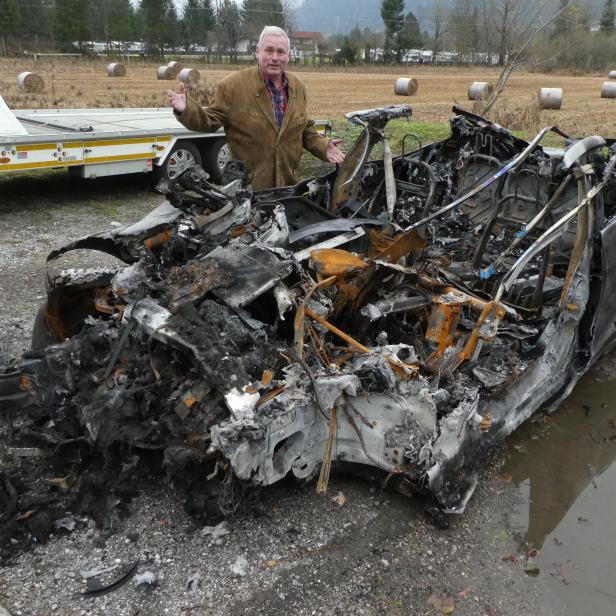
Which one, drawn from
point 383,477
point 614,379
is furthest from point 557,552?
point 614,379

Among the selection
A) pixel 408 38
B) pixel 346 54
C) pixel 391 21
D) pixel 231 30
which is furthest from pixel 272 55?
pixel 391 21

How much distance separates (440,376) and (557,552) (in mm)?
1018

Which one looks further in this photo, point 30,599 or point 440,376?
point 440,376

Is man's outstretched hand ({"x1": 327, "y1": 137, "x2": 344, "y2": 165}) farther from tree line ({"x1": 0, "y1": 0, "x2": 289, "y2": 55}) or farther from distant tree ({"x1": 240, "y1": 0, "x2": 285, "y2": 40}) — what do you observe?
distant tree ({"x1": 240, "y1": 0, "x2": 285, "y2": 40})

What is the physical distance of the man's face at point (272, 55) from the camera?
4492mm

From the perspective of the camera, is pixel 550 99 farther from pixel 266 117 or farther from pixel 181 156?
pixel 266 117

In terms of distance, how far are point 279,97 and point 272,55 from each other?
361 millimetres

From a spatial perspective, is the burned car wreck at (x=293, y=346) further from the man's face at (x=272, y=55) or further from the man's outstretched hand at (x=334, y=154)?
the man's face at (x=272, y=55)

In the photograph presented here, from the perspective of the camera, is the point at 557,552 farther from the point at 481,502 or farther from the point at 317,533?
the point at 317,533

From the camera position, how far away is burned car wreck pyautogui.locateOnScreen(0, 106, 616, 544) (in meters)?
2.78

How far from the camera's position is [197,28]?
45812 millimetres

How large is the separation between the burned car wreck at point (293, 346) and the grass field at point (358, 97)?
24.8ft

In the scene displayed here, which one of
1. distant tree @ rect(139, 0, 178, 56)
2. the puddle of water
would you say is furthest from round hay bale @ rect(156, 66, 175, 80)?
the puddle of water

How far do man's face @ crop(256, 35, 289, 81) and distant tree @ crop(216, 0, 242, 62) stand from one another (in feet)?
127
